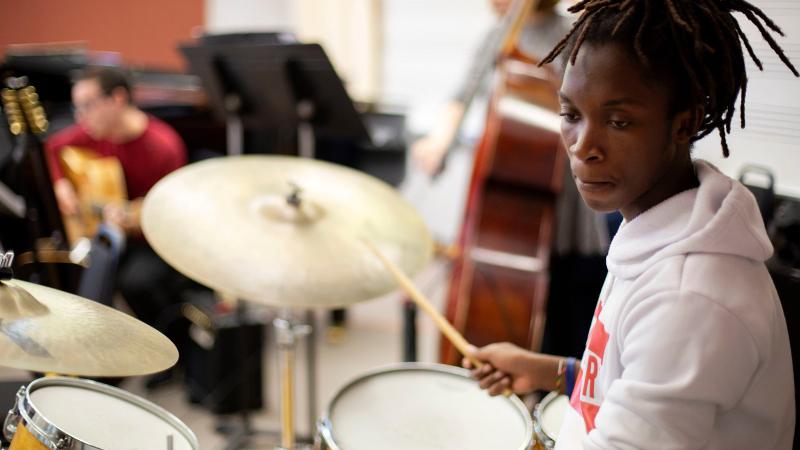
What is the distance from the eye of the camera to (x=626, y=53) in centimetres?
80

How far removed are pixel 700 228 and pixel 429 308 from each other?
0.56 meters

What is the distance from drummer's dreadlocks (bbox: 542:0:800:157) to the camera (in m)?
0.79

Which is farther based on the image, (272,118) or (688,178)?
(272,118)

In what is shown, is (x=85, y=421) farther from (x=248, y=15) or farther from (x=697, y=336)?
(x=248, y=15)

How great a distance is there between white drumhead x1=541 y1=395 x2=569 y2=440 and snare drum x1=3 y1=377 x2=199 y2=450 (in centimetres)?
53

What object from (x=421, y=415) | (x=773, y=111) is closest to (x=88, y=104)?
(x=421, y=415)

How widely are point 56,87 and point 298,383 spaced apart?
5.49ft

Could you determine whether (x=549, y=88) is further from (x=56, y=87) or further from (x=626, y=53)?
(x=56, y=87)

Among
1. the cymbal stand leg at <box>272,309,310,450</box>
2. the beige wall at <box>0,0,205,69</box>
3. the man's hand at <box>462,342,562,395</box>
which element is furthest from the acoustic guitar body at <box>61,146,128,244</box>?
the man's hand at <box>462,342,562,395</box>

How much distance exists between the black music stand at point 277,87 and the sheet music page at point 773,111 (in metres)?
1.26

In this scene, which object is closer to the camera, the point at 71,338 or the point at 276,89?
the point at 71,338

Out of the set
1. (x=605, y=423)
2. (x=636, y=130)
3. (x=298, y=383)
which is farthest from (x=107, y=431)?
(x=298, y=383)

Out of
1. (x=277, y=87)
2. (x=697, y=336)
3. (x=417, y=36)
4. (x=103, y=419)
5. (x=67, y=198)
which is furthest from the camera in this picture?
(x=417, y=36)

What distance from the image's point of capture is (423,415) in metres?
1.17
